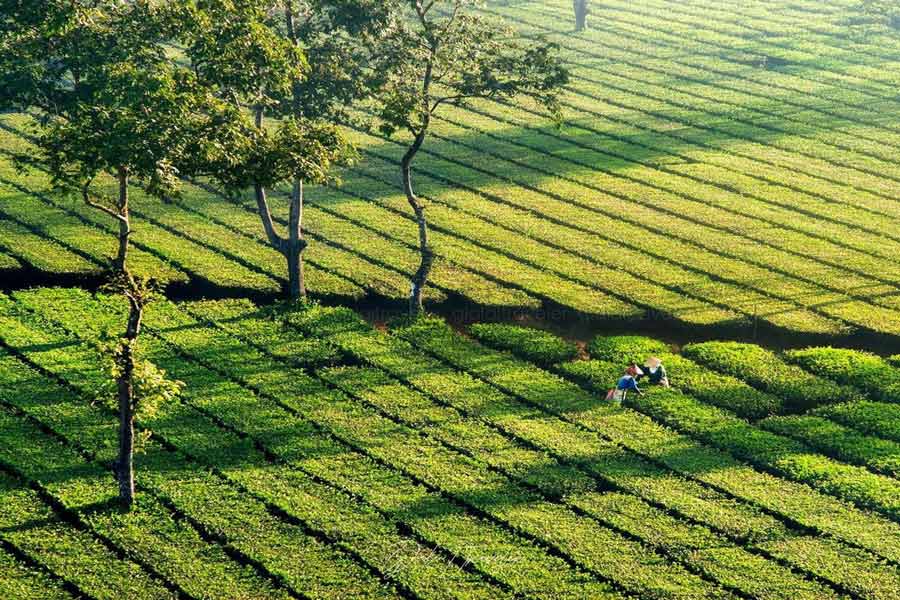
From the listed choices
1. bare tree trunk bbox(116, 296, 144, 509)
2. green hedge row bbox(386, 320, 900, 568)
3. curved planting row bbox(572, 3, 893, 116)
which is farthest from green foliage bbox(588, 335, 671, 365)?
curved planting row bbox(572, 3, 893, 116)

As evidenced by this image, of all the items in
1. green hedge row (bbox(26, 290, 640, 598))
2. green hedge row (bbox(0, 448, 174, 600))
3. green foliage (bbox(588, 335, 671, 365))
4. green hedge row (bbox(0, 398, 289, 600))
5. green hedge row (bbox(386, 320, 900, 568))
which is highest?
green foliage (bbox(588, 335, 671, 365))

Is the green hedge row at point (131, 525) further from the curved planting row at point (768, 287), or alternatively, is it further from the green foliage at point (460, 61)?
the curved planting row at point (768, 287)

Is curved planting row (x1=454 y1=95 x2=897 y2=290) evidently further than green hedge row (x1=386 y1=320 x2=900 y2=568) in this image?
Yes

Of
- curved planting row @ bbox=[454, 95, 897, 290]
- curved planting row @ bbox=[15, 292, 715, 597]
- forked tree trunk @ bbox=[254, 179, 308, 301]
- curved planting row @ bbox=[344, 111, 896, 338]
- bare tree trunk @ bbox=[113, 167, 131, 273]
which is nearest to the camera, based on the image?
curved planting row @ bbox=[15, 292, 715, 597]

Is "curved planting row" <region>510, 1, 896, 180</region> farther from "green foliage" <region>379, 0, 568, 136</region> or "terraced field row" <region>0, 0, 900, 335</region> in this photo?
"green foliage" <region>379, 0, 568, 136</region>

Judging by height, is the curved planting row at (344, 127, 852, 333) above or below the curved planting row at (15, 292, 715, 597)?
above

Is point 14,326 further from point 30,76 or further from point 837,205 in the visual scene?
point 837,205
